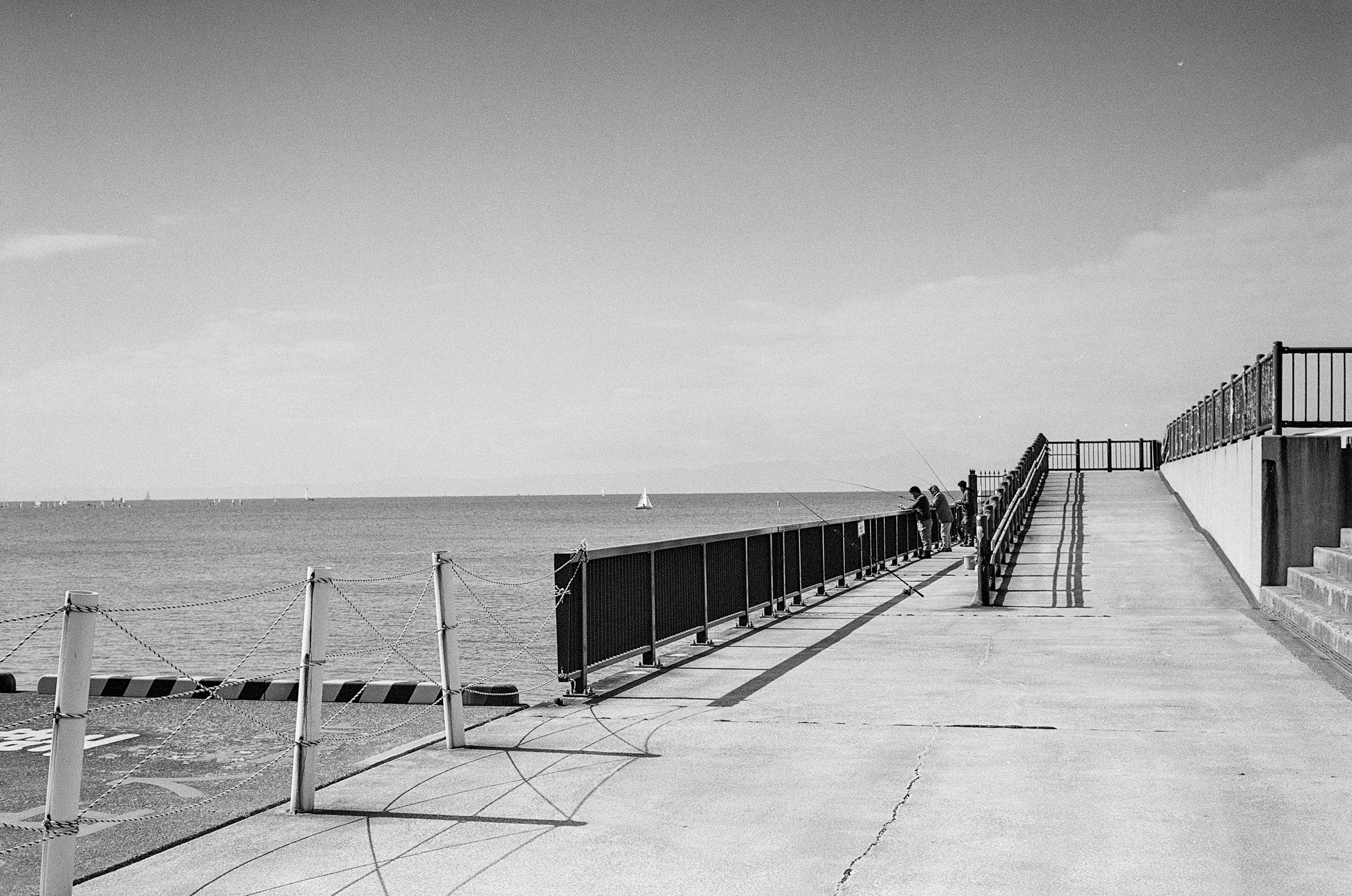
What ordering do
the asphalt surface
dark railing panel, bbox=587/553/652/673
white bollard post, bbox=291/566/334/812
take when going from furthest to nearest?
dark railing panel, bbox=587/553/652/673
the asphalt surface
white bollard post, bbox=291/566/334/812

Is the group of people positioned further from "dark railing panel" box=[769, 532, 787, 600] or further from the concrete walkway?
the concrete walkway

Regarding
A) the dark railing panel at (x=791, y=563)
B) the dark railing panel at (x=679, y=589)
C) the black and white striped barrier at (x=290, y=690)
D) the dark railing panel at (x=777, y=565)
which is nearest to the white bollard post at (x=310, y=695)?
the black and white striped barrier at (x=290, y=690)

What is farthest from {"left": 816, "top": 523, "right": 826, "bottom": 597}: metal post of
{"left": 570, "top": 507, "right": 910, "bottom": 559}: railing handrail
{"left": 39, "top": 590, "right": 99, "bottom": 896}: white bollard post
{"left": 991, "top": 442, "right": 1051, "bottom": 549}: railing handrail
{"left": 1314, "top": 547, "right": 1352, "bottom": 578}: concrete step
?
{"left": 39, "top": 590, "right": 99, "bottom": 896}: white bollard post

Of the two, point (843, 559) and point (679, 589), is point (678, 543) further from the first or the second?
point (843, 559)

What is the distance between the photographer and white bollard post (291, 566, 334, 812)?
660 cm

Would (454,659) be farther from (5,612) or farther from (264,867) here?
(5,612)

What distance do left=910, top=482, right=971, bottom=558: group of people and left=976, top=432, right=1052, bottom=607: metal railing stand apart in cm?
206

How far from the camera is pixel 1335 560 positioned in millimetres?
14508

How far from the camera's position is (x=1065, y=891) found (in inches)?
202

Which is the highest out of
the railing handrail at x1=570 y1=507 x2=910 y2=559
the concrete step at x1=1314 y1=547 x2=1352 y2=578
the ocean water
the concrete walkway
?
the railing handrail at x1=570 y1=507 x2=910 y2=559

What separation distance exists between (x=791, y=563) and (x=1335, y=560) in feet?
24.4

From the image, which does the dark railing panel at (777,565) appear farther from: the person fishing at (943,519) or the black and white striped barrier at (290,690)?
the person fishing at (943,519)

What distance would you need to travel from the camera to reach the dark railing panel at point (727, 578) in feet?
47.4

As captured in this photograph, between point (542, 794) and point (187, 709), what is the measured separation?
680 cm
